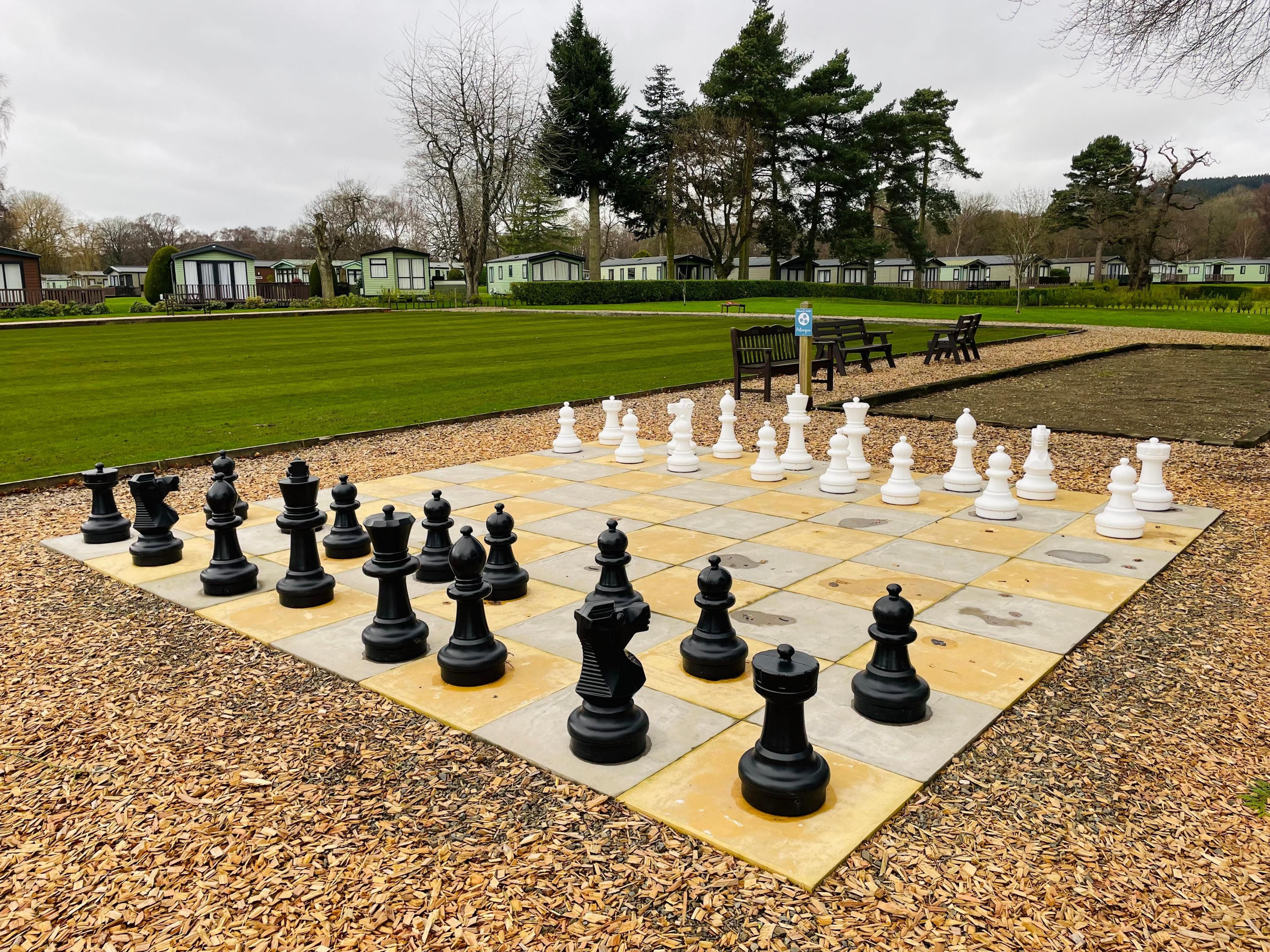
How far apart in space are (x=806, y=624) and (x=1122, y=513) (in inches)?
118

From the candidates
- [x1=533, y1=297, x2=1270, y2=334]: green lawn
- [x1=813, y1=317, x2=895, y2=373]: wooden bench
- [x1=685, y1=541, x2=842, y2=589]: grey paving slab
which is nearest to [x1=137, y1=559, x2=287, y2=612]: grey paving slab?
[x1=685, y1=541, x2=842, y2=589]: grey paving slab

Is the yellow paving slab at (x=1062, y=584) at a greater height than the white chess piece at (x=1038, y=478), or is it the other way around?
the white chess piece at (x=1038, y=478)

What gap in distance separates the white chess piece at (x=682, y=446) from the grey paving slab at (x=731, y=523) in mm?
1394

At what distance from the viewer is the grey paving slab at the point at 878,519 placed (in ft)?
21.1

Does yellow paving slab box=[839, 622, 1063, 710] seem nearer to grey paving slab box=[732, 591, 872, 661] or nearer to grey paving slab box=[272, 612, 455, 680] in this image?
grey paving slab box=[732, 591, 872, 661]

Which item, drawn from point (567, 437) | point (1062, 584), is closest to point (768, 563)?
point (1062, 584)

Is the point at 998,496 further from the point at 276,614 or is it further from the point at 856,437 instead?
the point at 276,614

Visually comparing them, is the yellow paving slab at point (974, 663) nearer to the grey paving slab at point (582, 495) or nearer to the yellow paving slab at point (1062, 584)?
the yellow paving slab at point (1062, 584)

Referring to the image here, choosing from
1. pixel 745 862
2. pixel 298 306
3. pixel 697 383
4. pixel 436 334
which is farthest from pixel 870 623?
pixel 298 306

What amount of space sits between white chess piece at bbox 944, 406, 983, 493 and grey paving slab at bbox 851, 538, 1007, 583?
1580 mm

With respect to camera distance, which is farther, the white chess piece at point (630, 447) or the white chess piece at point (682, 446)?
the white chess piece at point (630, 447)

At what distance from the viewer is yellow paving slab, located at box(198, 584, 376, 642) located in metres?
4.72

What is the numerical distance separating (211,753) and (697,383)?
1196 centimetres

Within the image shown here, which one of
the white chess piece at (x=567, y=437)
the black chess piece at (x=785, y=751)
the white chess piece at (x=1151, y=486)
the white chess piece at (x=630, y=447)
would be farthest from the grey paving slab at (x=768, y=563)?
the white chess piece at (x=567, y=437)
